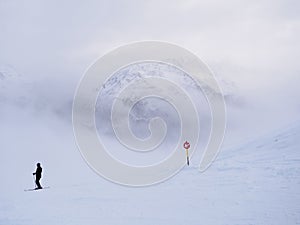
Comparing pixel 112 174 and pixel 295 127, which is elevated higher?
pixel 295 127

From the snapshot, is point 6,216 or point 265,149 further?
point 265,149

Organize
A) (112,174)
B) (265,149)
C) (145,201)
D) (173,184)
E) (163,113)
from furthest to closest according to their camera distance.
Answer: (163,113) < (265,149) < (112,174) < (173,184) < (145,201)

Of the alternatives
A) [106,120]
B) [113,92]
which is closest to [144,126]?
[106,120]

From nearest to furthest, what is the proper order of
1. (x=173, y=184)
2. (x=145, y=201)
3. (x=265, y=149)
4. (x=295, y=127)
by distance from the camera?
(x=145, y=201)
(x=173, y=184)
(x=265, y=149)
(x=295, y=127)

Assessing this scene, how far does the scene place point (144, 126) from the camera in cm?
9750

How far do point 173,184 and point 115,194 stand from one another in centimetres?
326


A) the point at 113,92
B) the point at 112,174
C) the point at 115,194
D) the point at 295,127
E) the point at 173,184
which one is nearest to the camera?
the point at 115,194

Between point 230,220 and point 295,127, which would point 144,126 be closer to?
point 295,127

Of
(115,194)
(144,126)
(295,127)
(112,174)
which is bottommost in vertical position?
(115,194)

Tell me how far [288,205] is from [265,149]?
12.8 meters

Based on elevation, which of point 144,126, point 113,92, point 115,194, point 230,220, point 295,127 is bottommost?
point 230,220

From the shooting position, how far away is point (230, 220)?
43.7ft

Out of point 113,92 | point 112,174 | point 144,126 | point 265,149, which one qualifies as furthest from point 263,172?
point 113,92

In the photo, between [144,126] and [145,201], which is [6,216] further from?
[144,126]
